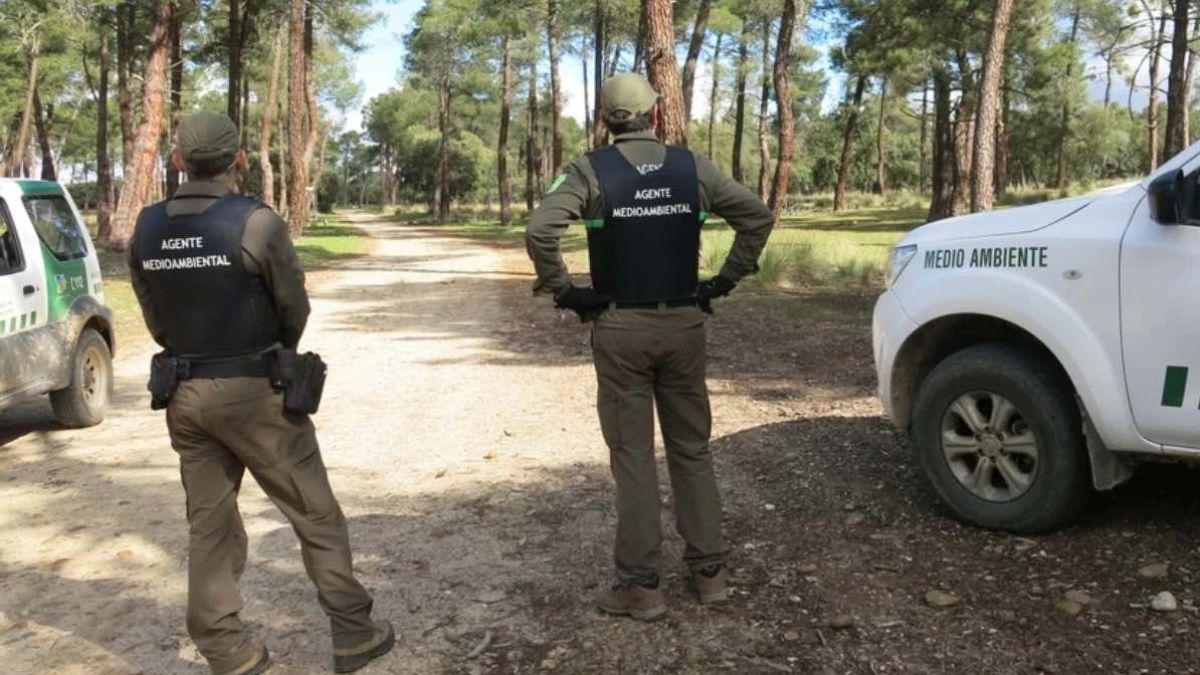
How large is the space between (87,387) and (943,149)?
105 feet

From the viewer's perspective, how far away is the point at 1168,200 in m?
3.81

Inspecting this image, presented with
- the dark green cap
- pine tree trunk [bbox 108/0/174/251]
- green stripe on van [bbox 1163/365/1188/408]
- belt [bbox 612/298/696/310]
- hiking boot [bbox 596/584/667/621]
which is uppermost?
pine tree trunk [bbox 108/0/174/251]

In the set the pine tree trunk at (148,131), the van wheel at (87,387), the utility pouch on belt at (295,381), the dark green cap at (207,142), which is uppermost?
the pine tree trunk at (148,131)

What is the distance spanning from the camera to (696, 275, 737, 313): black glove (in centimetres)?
405

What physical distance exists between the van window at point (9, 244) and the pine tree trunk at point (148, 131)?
46.4ft

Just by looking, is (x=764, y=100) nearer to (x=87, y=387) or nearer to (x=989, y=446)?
(x=87, y=387)

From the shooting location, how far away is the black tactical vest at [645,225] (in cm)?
382

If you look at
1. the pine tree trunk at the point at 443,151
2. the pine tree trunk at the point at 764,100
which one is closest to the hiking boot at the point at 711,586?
the pine tree trunk at the point at 764,100

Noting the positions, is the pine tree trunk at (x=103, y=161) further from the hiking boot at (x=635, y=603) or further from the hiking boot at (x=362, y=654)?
the hiking boot at (x=635, y=603)

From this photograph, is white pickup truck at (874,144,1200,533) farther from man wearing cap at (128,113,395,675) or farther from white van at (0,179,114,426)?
white van at (0,179,114,426)

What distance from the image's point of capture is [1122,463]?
167 inches

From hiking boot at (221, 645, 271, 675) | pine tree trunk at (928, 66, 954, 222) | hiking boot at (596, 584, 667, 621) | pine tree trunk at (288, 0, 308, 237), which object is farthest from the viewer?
pine tree trunk at (928, 66, 954, 222)

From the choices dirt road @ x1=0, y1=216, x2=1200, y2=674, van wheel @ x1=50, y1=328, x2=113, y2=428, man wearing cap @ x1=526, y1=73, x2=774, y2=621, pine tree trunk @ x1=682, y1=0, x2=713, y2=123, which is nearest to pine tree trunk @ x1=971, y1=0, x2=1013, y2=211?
pine tree trunk @ x1=682, y1=0, x2=713, y2=123

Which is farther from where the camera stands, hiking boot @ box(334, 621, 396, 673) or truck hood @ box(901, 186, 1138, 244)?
truck hood @ box(901, 186, 1138, 244)
